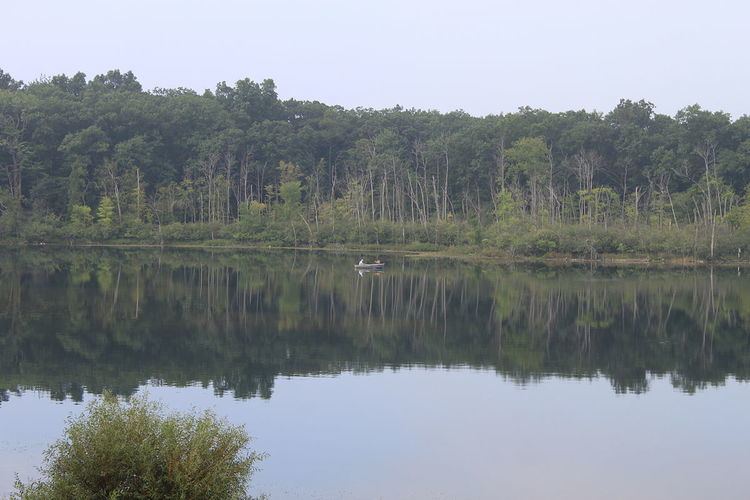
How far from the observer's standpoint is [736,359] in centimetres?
2592

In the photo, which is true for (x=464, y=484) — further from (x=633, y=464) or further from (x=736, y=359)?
(x=736, y=359)

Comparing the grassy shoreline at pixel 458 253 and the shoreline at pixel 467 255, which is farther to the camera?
the grassy shoreline at pixel 458 253

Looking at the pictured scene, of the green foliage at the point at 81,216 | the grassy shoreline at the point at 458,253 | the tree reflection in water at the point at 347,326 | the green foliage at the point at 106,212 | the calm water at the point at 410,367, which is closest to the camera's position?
the calm water at the point at 410,367

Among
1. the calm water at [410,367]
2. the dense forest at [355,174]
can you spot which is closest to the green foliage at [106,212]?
the dense forest at [355,174]

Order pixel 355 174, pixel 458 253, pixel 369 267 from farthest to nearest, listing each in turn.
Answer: pixel 355 174
pixel 458 253
pixel 369 267

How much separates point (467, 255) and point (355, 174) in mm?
21775

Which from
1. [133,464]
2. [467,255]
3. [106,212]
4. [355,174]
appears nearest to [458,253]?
[467,255]

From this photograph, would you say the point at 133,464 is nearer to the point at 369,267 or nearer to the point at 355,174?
the point at 369,267

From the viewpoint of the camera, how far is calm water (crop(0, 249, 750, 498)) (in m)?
15.2

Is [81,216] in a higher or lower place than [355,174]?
lower

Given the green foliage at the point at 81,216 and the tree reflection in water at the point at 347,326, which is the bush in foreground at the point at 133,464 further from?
the green foliage at the point at 81,216

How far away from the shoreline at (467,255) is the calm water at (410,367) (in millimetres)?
11604

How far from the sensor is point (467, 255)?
205ft

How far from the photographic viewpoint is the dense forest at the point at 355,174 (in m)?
65.7
